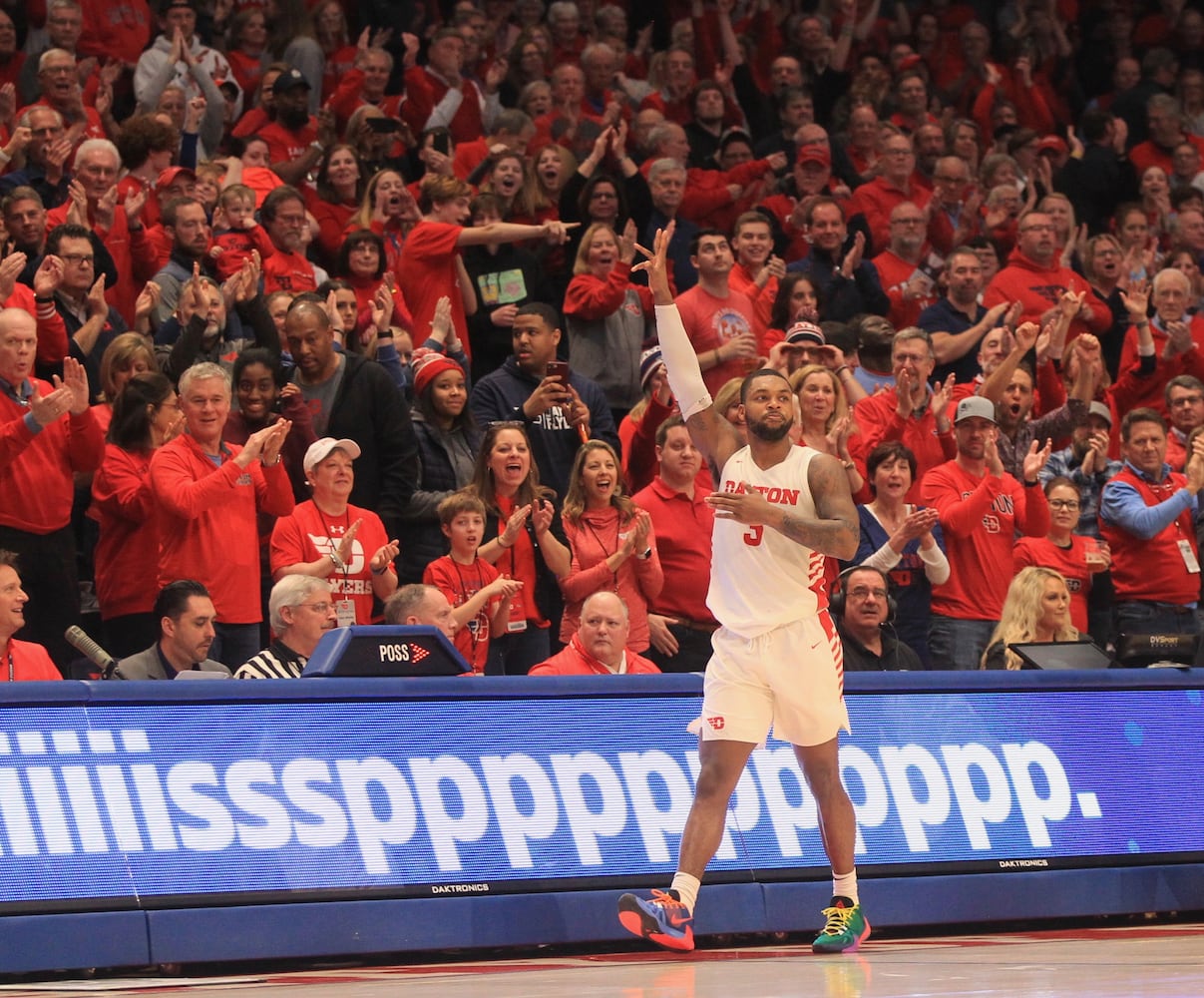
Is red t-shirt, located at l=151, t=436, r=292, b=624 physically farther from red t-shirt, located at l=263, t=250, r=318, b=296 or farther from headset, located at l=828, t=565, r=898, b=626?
headset, located at l=828, t=565, r=898, b=626

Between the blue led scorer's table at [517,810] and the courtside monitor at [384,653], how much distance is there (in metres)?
0.14

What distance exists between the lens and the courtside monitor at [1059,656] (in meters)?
9.38

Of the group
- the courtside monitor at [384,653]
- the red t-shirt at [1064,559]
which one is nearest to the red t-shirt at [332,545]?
the courtside monitor at [384,653]

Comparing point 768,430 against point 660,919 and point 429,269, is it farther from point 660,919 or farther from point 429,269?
point 429,269

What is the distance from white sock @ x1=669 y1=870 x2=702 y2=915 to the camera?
7516 mm

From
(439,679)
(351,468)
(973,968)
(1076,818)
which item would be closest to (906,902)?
(1076,818)

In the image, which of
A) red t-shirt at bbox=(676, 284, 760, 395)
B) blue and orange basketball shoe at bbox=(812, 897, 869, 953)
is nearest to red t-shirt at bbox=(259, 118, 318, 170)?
red t-shirt at bbox=(676, 284, 760, 395)

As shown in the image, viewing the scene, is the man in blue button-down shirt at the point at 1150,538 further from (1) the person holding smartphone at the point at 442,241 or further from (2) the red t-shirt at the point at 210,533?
(2) the red t-shirt at the point at 210,533

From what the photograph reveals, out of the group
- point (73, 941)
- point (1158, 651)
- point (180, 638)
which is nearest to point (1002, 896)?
point (1158, 651)

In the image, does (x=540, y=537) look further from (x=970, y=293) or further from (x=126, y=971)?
(x=970, y=293)

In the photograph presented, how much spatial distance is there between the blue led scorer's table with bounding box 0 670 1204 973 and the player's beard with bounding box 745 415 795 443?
4.00 feet

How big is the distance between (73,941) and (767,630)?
280 centimetres

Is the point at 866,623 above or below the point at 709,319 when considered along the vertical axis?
below

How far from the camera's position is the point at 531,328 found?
11.6 meters
